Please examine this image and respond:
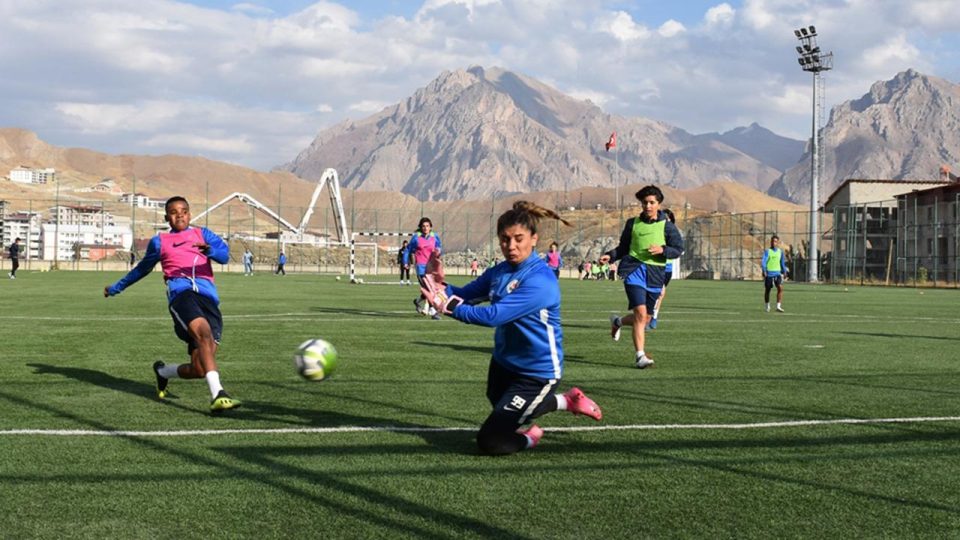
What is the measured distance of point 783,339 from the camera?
615 inches

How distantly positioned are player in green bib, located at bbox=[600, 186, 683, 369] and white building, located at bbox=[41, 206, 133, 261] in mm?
63747

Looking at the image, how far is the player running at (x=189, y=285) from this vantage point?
8.36 m

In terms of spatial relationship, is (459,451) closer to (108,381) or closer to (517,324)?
(517,324)

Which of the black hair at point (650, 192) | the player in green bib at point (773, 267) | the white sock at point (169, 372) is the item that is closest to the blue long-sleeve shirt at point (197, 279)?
the white sock at point (169, 372)

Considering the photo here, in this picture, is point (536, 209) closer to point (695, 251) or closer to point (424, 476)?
point (424, 476)

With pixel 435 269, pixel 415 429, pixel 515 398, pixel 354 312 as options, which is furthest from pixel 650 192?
pixel 354 312

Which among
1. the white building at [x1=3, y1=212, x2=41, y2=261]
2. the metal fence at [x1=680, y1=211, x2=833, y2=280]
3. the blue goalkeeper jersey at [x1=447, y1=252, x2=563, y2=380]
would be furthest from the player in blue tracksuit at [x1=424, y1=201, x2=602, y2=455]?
the white building at [x1=3, y1=212, x2=41, y2=261]

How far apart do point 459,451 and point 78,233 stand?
272ft

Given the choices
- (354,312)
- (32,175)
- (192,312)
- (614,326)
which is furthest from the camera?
(32,175)

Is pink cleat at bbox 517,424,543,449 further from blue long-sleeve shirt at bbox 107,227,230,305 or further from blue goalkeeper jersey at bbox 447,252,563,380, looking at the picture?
blue long-sleeve shirt at bbox 107,227,230,305

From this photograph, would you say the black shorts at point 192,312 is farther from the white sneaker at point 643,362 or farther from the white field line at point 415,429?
the white sneaker at point 643,362

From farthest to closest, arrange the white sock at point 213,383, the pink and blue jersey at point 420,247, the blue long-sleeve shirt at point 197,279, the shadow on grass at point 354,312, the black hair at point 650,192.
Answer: the shadow on grass at point 354,312 → the pink and blue jersey at point 420,247 → the black hair at point 650,192 → the blue long-sleeve shirt at point 197,279 → the white sock at point 213,383

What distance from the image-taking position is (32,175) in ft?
581

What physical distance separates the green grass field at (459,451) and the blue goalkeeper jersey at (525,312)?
0.61m
